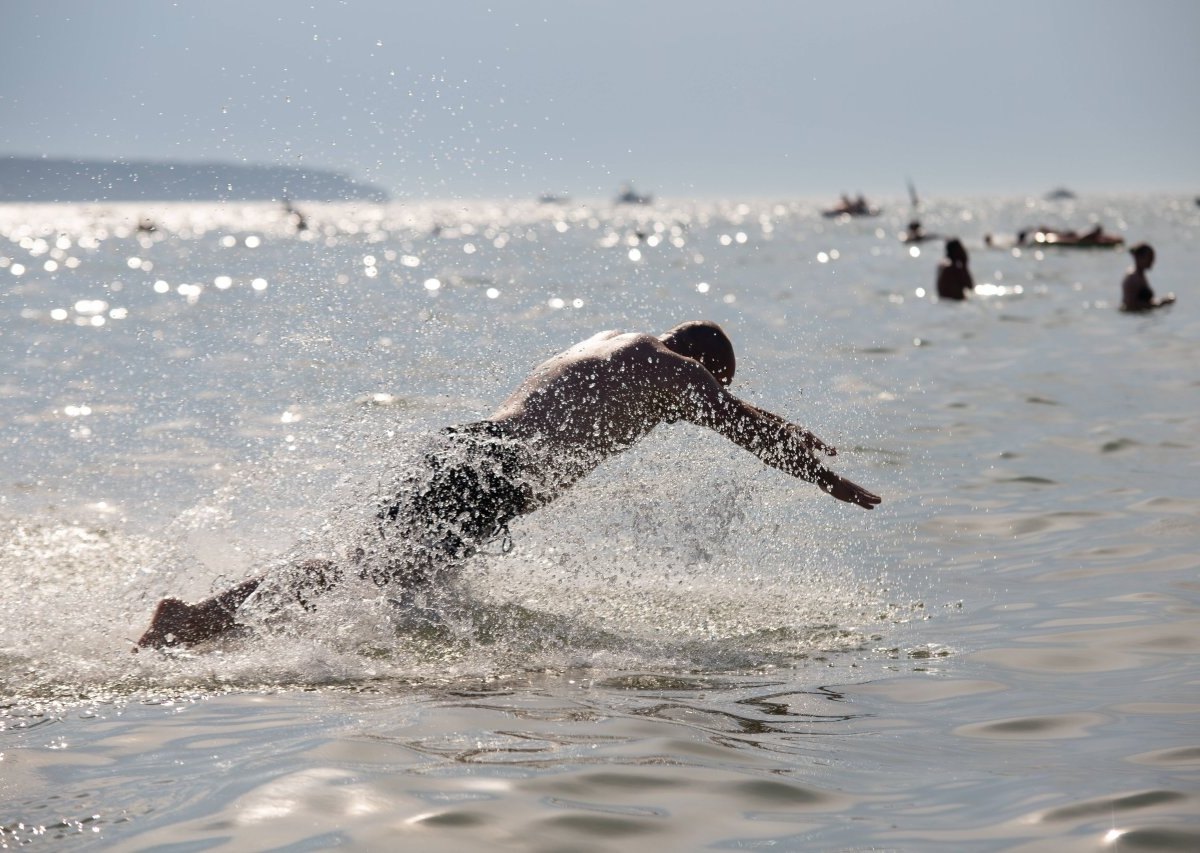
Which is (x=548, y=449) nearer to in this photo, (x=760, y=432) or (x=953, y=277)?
(x=760, y=432)

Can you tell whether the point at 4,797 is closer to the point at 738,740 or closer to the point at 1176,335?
the point at 738,740

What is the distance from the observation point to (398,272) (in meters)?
48.0

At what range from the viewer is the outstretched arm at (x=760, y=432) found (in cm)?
589

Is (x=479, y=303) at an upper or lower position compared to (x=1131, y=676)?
upper

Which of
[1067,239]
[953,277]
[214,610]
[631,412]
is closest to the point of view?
[214,610]

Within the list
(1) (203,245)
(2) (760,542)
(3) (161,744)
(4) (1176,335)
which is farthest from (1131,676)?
(1) (203,245)

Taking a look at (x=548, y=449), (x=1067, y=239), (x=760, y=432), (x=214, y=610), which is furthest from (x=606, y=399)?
(x=1067, y=239)

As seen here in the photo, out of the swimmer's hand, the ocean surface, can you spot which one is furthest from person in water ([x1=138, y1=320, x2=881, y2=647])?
the ocean surface

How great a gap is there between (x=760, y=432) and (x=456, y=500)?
1.50 metres

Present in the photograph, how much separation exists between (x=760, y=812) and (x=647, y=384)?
9.55ft

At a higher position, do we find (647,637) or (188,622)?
(188,622)

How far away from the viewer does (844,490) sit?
5930mm

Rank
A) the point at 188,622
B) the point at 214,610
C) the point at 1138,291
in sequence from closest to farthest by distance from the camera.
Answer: the point at 188,622
the point at 214,610
the point at 1138,291

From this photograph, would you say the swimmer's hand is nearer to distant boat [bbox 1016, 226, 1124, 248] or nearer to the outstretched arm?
the outstretched arm
